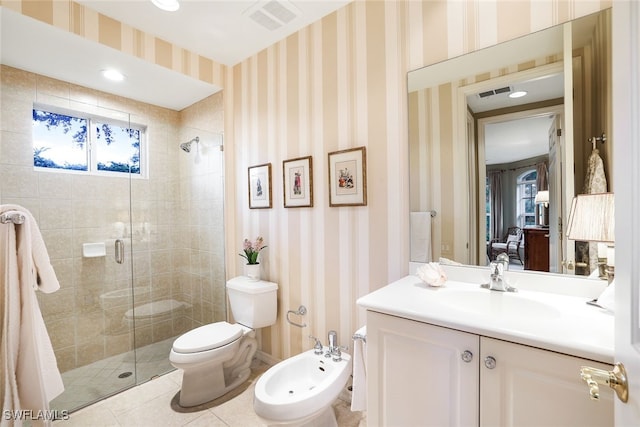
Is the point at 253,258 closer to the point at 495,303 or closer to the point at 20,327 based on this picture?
the point at 20,327

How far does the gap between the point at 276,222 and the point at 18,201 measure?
1.80 meters

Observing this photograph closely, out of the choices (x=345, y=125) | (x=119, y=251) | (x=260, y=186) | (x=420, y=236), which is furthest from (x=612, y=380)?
(x=119, y=251)

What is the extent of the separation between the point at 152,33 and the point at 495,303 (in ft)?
9.16

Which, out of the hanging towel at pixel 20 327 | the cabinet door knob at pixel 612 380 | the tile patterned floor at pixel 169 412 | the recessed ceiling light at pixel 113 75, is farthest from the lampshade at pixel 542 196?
the recessed ceiling light at pixel 113 75

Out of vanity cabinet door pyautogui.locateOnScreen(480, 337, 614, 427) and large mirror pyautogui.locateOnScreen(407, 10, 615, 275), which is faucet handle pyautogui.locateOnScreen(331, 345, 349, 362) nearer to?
large mirror pyautogui.locateOnScreen(407, 10, 615, 275)

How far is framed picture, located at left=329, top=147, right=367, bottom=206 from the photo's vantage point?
1767 millimetres

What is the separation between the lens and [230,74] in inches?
103

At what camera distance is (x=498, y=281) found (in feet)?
4.29

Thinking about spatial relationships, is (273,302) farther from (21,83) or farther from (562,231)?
(21,83)

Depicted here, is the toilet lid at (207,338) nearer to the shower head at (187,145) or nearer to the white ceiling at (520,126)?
the shower head at (187,145)

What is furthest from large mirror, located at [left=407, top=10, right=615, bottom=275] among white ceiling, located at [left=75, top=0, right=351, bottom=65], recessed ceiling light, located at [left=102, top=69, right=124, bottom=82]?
recessed ceiling light, located at [left=102, top=69, right=124, bottom=82]

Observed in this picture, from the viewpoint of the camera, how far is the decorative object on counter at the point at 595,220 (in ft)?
3.14

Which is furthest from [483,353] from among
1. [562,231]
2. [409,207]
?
[409,207]

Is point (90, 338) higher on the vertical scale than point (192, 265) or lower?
lower
